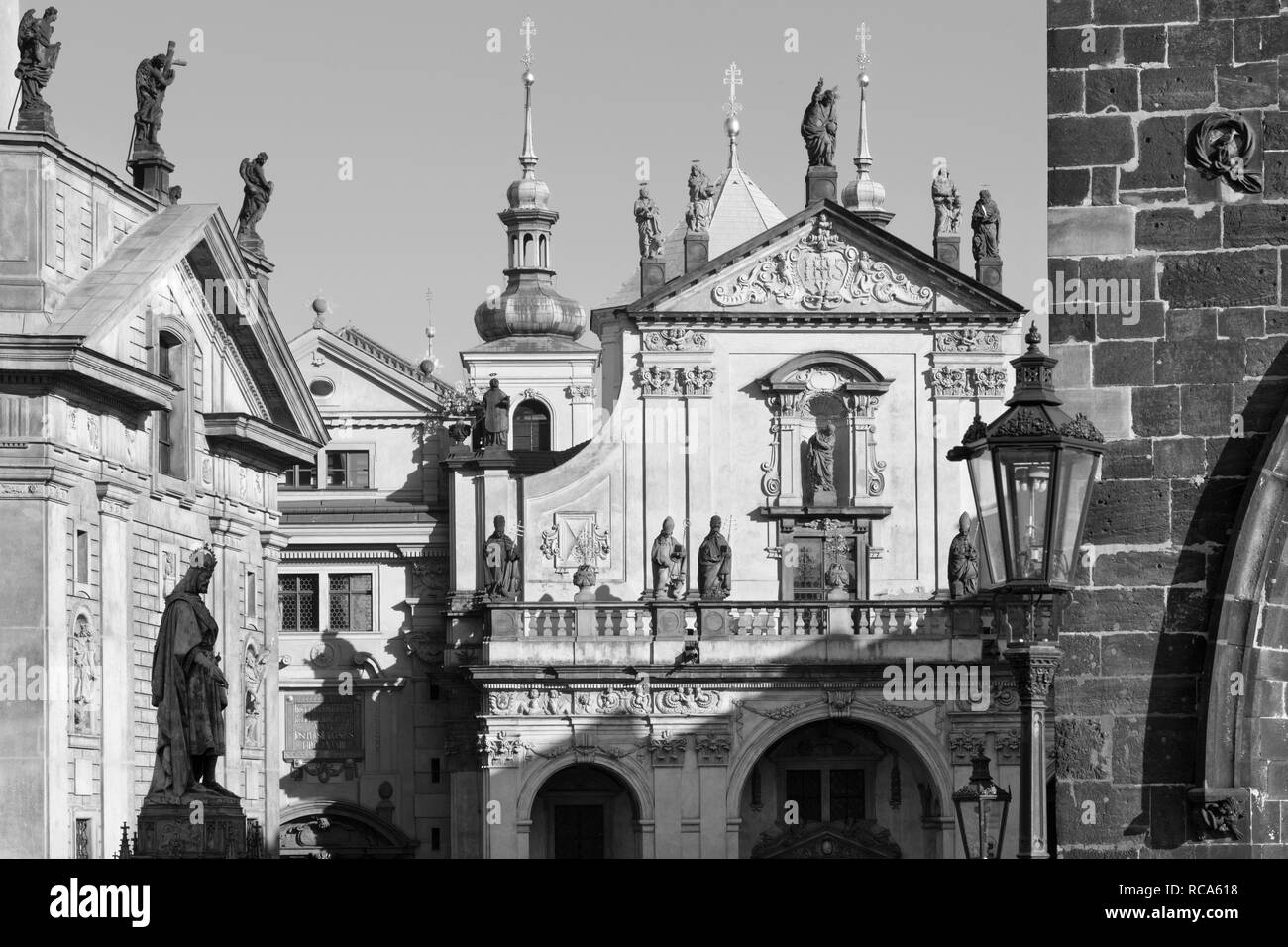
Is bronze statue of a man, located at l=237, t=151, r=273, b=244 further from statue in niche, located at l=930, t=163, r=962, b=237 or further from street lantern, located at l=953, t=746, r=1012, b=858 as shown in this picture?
street lantern, located at l=953, t=746, r=1012, b=858

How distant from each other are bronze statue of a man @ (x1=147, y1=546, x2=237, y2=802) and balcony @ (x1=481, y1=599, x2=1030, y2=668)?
2117cm

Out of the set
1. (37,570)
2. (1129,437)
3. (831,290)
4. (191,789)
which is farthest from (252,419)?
(1129,437)

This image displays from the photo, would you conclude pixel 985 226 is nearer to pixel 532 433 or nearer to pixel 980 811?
pixel 532 433

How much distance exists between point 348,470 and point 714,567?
1220 cm

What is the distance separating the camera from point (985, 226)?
61.0 metres

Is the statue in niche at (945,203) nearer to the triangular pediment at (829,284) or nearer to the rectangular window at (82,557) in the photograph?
the triangular pediment at (829,284)

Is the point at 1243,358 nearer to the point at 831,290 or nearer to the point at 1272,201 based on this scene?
the point at 1272,201

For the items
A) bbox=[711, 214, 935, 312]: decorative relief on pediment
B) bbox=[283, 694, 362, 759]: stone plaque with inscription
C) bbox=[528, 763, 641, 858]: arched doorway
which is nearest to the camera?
bbox=[528, 763, 641, 858]: arched doorway

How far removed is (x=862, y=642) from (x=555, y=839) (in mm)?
7589

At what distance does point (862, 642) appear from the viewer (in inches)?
2195

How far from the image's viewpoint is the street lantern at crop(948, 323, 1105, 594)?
15.4 metres

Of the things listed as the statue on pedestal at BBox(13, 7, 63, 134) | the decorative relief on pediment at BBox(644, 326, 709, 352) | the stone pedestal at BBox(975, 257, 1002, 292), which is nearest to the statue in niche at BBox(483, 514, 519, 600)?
the decorative relief on pediment at BBox(644, 326, 709, 352)

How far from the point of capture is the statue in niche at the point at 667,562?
56844mm
